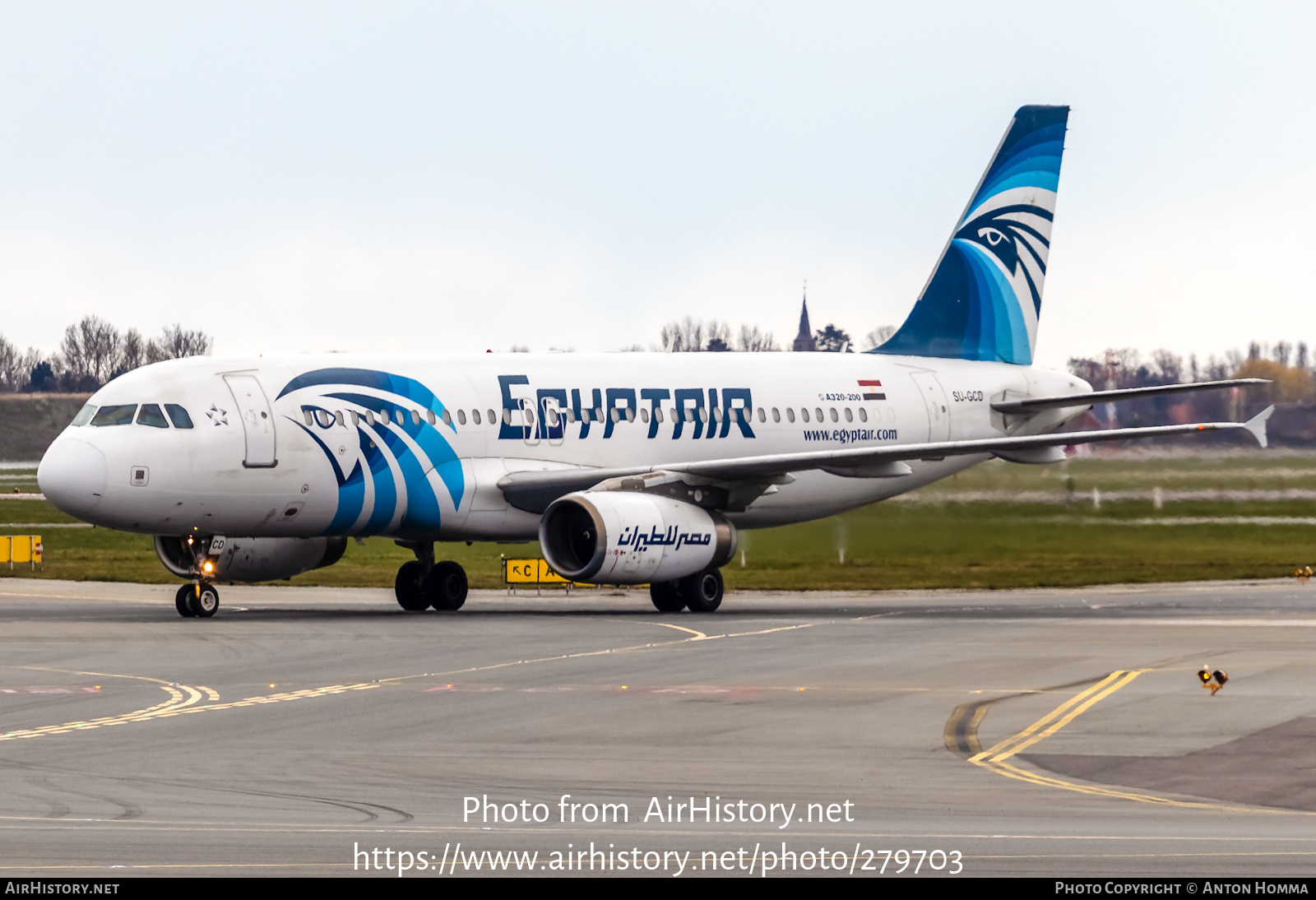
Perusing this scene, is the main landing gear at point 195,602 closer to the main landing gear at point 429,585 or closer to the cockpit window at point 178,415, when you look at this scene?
the cockpit window at point 178,415

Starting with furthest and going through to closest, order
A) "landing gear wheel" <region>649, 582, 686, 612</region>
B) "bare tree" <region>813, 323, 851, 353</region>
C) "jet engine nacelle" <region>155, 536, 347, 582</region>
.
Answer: "bare tree" <region>813, 323, 851, 353</region>
"landing gear wheel" <region>649, 582, 686, 612</region>
"jet engine nacelle" <region>155, 536, 347, 582</region>

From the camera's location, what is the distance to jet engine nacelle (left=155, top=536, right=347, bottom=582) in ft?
108

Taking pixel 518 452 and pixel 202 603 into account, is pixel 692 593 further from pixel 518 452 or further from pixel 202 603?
pixel 202 603

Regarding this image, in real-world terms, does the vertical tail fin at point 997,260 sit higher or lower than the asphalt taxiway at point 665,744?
higher

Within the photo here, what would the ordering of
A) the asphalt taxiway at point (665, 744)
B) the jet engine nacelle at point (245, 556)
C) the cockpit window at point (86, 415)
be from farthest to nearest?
the jet engine nacelle at point (245, 556)
the cockpit window at point (86, 415)
the asphalt taxiway at point (665, 744)

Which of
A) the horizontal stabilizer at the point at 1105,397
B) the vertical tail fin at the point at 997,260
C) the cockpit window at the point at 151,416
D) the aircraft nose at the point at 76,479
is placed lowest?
the aircraft nose at the point at 76,479

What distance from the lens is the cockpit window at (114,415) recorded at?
3144 cm

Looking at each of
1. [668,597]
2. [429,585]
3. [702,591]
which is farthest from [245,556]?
[702,591]

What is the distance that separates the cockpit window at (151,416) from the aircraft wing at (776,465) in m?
6.18

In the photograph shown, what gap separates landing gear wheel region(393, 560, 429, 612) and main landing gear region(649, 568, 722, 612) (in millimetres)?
4492

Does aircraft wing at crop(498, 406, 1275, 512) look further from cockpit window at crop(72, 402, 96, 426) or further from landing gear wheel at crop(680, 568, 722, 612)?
cockpit window at crop(72, 402, 96, 426)

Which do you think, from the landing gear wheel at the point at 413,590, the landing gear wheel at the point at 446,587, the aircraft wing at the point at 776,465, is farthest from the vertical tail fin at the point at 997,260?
the landing gear wheel at the point at 413,590

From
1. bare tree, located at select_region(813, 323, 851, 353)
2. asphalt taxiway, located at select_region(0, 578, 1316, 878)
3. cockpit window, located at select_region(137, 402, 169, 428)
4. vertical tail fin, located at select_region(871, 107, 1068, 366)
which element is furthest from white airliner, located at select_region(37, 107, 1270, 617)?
bare tree, located at select_region(813, 323, 851, 353)
